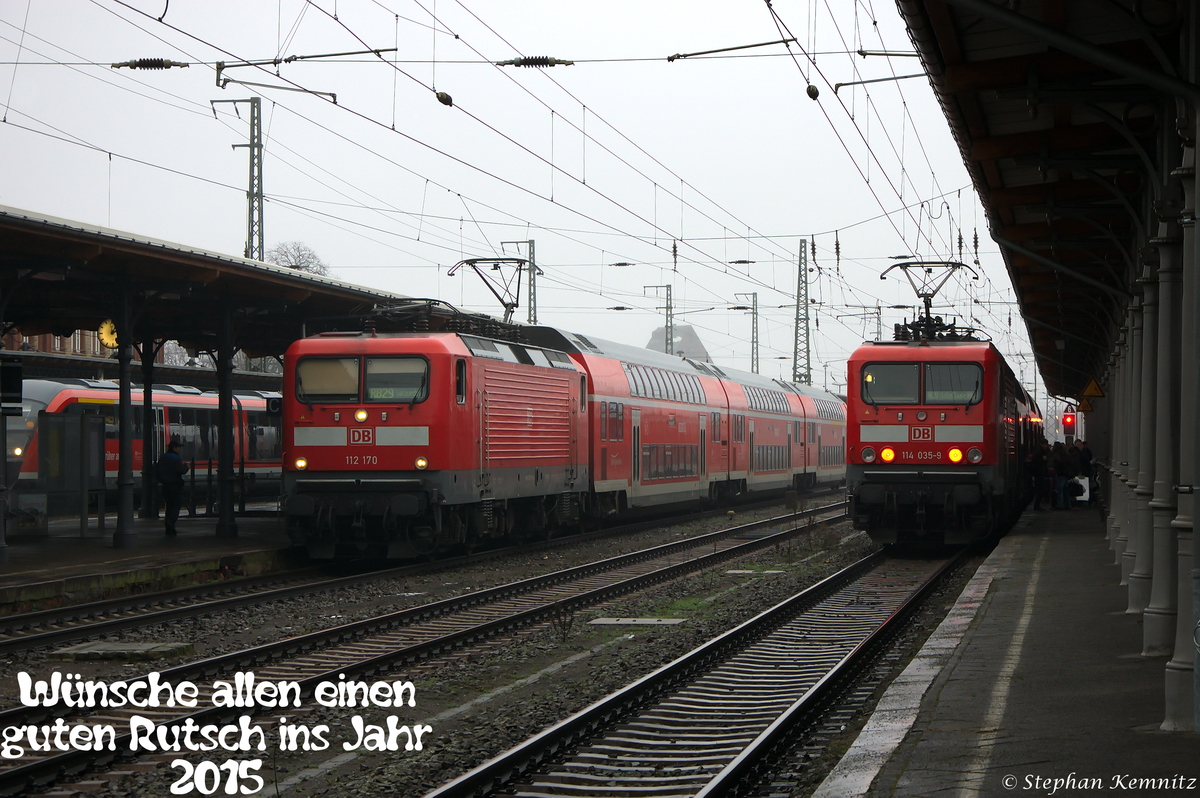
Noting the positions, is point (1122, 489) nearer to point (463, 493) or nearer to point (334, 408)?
point (463, 493)

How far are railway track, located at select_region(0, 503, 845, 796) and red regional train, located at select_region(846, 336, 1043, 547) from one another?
2.77 m

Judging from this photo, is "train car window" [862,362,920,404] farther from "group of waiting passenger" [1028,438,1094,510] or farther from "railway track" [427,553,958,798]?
"group of waiting passenger" [1028,438,1094,510]

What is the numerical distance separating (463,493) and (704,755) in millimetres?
10115

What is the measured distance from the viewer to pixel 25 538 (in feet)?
63.6

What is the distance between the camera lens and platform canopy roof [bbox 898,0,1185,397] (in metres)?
7.40

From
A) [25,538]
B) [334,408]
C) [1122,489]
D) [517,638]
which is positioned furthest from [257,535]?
[1122,489]

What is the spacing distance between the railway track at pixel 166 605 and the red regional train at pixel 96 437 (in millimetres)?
4256

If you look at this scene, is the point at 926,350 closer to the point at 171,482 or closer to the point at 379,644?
the point at 379,644

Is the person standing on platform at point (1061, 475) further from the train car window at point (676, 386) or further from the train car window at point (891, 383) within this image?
the train car window at point (891, 383)

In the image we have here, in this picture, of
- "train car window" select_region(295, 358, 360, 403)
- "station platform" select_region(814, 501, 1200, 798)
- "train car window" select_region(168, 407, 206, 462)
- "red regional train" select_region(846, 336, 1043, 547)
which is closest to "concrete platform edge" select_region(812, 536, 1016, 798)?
"station platform" select_region(814, 501, 1200, 798)

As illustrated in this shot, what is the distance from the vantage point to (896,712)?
304 inches

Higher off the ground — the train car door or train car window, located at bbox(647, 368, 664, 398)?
train car window, located at bbox(647, 368, 664, 398)

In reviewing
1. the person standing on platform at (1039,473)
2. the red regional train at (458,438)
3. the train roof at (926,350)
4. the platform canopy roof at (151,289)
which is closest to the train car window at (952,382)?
the train roof at (926,350)

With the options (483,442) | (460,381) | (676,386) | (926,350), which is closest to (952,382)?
(926,350)
